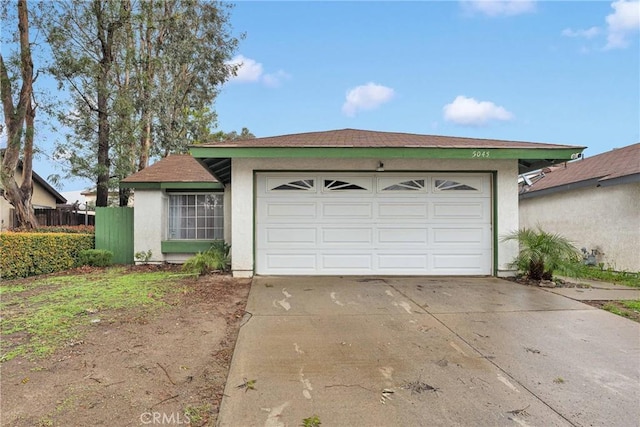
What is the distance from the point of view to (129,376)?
3029 millimetres

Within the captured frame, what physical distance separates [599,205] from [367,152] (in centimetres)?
758

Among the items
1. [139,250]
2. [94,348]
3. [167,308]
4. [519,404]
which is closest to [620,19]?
[519,404]

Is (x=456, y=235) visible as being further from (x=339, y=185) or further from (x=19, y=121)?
(x=19, y=121)

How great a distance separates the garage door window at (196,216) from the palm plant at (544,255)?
299 inches

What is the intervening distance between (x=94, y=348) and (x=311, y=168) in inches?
200

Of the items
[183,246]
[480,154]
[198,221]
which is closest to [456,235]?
[480,154]

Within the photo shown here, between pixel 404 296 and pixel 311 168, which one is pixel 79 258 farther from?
pixel 404 296

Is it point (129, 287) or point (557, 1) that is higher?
point (557, 1)

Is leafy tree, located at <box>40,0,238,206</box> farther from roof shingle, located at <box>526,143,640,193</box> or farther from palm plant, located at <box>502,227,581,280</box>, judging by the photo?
roof shingle, located at <box>526,143,640,193</box>

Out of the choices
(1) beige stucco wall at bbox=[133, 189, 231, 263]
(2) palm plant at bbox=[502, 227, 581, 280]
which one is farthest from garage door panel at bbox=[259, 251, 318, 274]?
(2) palm plant at bbox=[502, 227, 581, 280]

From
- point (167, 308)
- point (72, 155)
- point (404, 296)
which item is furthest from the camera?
point (72, 155)

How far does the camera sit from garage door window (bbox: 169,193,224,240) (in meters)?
10.3

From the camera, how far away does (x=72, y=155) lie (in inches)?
574

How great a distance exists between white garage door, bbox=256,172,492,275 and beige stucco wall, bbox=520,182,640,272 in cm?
418
